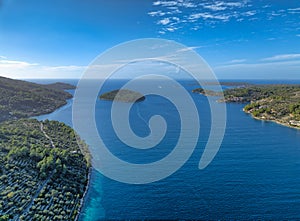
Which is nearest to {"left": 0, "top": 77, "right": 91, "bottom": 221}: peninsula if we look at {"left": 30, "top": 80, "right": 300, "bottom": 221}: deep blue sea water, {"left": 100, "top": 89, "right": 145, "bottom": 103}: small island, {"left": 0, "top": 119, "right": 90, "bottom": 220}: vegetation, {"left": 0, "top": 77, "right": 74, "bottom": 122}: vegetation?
{"left": 0, "top": 119, "right": 90, "bottom": 220}: vegetation

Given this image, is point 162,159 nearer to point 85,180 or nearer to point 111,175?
point 111,175

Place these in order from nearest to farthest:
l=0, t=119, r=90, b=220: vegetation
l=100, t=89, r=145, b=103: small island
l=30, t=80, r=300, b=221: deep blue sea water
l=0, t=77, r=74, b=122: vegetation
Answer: l=0, t=119, r=90, b=220: vegetation < l=30, t=80, r=300, b=221: deep blue sea water < l=0, t=77, r=74, b=122: vegetation < l=100, t=89, r=145, b=103: small island

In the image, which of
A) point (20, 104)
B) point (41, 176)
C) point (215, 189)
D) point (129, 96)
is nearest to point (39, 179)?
point (41, 176)

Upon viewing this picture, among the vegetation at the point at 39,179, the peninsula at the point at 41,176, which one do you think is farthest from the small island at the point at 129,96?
the vegetation at the point at 39,179

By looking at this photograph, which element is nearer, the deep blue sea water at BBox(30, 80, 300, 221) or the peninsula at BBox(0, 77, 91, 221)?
the peninsula at BBox(0, 77, 91, 221)

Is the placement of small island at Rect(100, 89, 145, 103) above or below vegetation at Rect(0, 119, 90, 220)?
above

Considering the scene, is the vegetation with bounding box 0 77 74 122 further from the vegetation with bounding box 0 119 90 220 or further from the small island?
the vegetation with bounding box 0 119 90 220

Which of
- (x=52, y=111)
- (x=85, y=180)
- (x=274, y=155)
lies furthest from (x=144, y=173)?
(x=52, y=111)

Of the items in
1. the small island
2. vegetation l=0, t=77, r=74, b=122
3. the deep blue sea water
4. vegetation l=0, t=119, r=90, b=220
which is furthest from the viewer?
the small island

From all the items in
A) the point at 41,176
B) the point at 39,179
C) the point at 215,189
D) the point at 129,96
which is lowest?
the point at 215,189

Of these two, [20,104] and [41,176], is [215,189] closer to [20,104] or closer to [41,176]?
[41,176]
